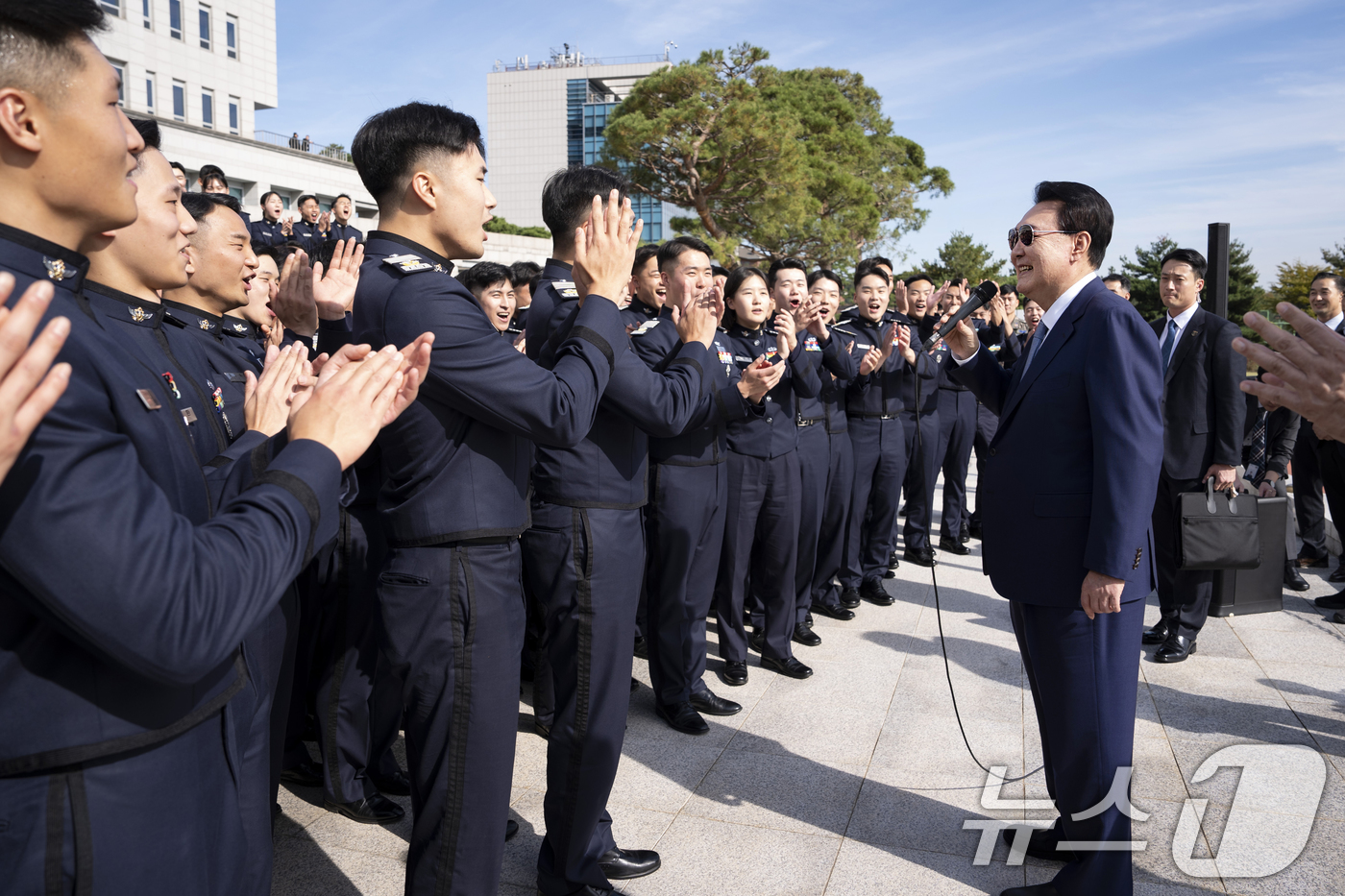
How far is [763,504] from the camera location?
15.9 ft

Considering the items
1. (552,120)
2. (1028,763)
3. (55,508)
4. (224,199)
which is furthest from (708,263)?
(552,120)

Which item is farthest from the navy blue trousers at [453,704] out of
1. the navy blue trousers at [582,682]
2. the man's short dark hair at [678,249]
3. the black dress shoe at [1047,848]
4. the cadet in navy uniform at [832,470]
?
the cadet in navy uniform at [832,470]

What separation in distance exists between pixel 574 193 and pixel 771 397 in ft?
6.94

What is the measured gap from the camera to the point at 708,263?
426 centimetres

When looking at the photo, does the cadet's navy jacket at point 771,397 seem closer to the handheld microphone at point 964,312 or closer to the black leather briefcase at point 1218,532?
the handheld microphone at point 964,312

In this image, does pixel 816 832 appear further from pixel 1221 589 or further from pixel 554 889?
pixel 1221 589

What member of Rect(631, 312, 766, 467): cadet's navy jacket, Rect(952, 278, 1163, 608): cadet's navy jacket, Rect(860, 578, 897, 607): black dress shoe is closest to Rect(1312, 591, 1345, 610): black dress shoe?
Rect(860, 578, 897, 607): black dress shoe

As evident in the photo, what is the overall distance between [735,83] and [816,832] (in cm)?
2355

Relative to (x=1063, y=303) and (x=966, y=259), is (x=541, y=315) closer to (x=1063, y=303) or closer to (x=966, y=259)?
(x=1063, y=303)

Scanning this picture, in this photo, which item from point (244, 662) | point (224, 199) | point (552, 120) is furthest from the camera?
point (552, 120)

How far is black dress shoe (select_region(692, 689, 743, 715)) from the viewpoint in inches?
166

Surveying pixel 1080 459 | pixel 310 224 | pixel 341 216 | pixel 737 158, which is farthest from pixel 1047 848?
pixel 737 158

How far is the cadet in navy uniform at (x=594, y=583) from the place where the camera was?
269cm

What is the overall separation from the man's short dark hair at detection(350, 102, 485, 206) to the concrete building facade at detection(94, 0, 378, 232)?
81.8 ft
